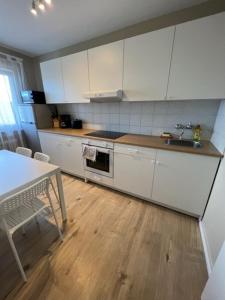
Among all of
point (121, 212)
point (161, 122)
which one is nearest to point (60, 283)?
point (121, 212)

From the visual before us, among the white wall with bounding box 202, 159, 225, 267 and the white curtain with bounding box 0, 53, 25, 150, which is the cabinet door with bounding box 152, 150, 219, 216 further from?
the white curtain with bounding box 0, 53, 25, 150

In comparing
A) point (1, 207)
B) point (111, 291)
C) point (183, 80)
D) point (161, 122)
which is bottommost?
point (111, 291)

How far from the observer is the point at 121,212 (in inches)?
70.0

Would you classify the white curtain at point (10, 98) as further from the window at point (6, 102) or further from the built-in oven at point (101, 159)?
the built-in oven at point (101, 159)

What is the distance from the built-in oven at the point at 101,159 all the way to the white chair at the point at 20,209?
3.23ft

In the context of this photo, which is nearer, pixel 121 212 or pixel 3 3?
pixel 3 3

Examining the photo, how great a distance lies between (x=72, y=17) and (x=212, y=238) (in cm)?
289

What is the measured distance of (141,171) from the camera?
1.81 m

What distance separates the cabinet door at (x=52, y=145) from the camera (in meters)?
2.52

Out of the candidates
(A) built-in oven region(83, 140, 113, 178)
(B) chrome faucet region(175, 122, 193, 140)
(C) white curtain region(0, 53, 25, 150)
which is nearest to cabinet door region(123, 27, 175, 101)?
(B) chrome faucet region(175, 122, 193, 140)

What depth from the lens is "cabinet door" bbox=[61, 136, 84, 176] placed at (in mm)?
2283

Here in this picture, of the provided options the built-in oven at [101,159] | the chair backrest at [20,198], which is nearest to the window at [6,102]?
the built-in oven at [101,159]

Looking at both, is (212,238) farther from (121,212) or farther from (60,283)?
(60,283)

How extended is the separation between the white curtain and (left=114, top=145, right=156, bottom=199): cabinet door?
2258 millimetres
